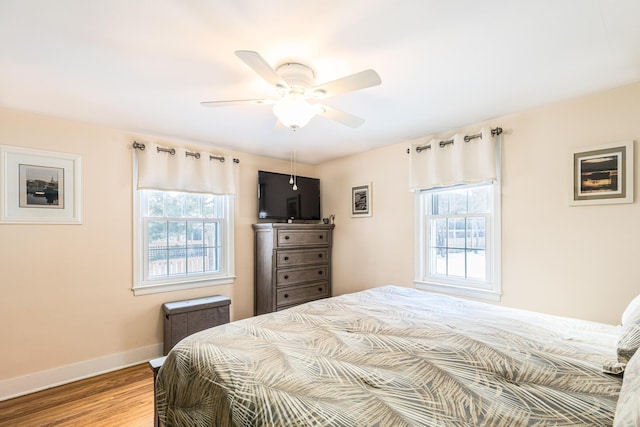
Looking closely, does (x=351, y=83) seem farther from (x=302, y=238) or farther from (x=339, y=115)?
(x=302, y=238)

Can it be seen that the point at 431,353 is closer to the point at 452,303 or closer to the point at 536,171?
the point at 452,303

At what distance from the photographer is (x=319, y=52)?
1.64 m

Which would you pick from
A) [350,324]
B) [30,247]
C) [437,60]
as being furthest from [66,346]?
[437,60]

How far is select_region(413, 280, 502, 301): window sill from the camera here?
8.88ft

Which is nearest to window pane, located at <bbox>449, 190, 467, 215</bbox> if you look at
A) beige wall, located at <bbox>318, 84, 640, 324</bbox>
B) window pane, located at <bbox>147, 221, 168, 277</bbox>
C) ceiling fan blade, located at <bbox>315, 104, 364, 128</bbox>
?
beige wall, located at <bbox>318, 84, 640, 324</bbox>

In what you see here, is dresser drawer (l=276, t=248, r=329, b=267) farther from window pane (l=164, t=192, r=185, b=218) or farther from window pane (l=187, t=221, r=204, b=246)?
window pane (l=164, t=192, r=185, b=218)

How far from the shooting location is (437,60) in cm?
173

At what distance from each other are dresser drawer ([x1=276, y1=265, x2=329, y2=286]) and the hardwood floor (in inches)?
63.6

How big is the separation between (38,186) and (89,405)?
74.5 inches

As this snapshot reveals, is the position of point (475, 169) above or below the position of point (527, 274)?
above

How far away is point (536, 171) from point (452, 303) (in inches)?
53.3

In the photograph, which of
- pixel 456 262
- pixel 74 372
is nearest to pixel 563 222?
pixel 456 262

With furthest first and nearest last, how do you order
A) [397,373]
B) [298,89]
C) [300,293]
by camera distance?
[300,293] < [298,89] < [397,373]

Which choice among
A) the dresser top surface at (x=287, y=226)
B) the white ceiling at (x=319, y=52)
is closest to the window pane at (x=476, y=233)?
the white ceiling at (x=319, y=52)
